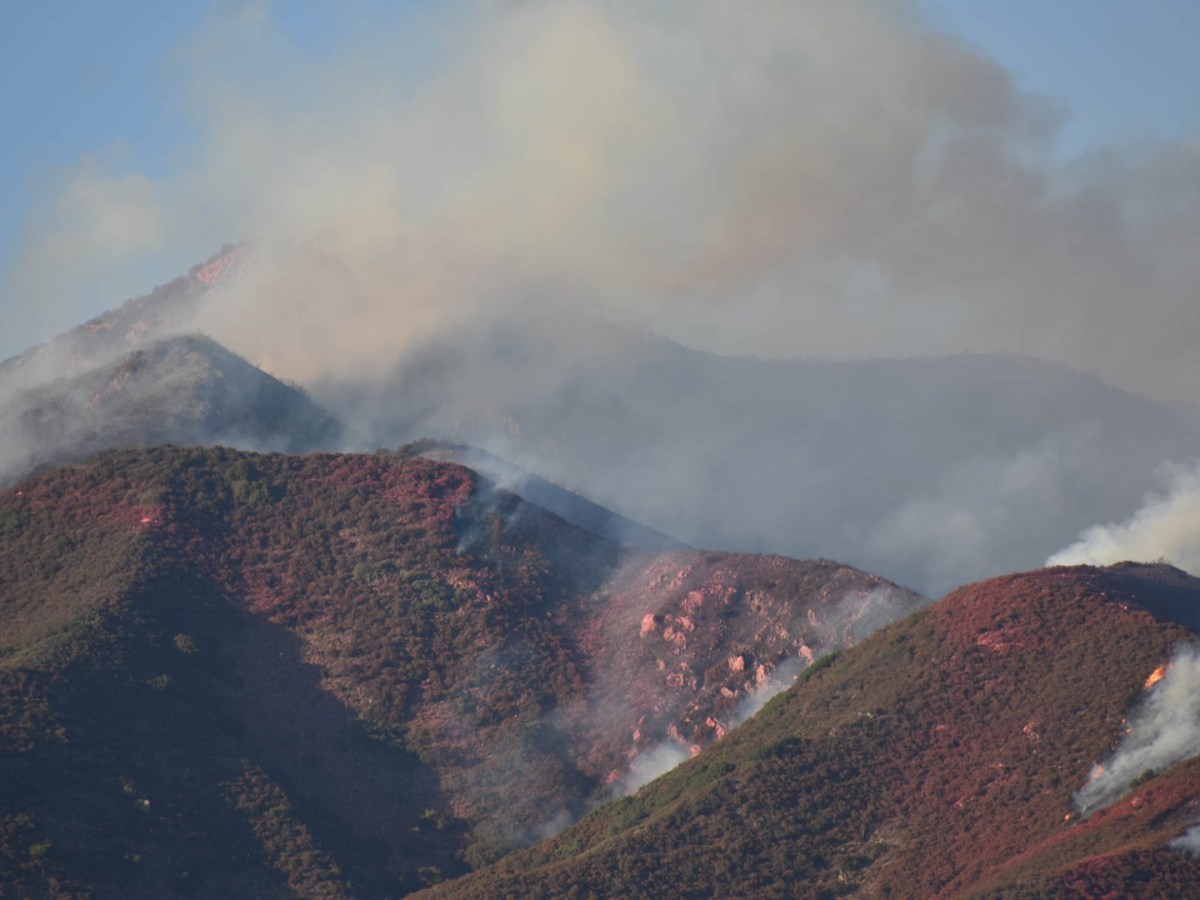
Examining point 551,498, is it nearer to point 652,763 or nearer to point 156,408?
point 156,408

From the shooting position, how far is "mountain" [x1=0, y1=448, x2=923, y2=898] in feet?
243

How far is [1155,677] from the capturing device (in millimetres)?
70062

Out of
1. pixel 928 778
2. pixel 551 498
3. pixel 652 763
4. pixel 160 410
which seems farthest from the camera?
pixel 160 410

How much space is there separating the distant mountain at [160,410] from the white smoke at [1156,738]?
201 feet

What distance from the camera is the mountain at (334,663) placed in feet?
243

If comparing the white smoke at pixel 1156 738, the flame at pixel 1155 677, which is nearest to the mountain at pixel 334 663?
the flame at pixel 1155 677

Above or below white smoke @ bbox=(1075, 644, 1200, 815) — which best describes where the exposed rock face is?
above

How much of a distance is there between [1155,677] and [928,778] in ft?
29.8

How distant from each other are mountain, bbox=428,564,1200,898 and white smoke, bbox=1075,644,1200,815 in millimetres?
269

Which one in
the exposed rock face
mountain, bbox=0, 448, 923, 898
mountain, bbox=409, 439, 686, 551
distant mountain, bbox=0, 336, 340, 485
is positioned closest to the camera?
mountain, bbox=0, 448, 923, 898

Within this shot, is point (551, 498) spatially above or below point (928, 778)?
above

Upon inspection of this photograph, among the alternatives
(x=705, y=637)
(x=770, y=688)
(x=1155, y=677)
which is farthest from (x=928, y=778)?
(x=705, y=637)

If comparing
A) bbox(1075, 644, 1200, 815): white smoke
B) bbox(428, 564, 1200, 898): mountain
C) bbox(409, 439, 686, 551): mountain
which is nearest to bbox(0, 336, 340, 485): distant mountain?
bbox(409, 439, 686, 551): mountain

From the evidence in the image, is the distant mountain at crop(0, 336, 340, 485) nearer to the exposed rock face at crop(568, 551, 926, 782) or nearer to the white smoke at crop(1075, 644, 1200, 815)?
the exposed rock face at crop(568, 551, 926, 782)
